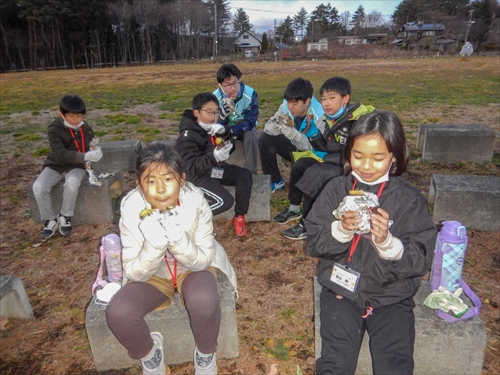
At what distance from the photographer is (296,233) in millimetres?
3992

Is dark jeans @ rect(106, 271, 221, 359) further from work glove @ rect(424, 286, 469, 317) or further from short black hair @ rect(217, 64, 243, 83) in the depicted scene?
short black hair @ rect(217, 64, 243, 83)

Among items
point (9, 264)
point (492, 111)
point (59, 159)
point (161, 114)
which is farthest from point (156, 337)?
point (492, 111)


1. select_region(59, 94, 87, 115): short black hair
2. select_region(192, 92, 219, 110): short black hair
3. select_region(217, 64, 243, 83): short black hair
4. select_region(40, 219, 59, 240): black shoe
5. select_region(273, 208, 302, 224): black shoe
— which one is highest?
select_region(217, 64, 243, 83): short black hair

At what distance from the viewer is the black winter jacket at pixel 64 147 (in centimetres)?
410

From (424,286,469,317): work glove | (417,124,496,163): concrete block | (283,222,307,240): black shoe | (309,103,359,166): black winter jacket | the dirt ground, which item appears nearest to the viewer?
(424,286,469,317): work glove

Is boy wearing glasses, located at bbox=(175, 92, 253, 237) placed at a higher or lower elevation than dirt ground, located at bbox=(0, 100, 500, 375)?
higher

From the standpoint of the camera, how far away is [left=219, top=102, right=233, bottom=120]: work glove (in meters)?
5.04

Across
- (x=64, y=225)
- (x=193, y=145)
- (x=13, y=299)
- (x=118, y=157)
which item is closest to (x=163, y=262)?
(x=13, y=299)

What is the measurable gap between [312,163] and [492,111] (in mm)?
8353

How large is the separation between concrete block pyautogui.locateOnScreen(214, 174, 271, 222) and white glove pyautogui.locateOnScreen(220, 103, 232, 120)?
3.71ft

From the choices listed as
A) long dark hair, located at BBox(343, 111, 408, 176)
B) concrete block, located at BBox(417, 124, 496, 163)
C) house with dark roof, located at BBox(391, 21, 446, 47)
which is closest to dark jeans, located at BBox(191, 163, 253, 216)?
long dark hair, located at BBox(343, 111, 408, 176)

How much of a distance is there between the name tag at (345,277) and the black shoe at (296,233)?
1.79 metres

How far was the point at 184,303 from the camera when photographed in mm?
2389

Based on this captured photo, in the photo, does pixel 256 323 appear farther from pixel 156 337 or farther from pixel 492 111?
pixel 492 111
